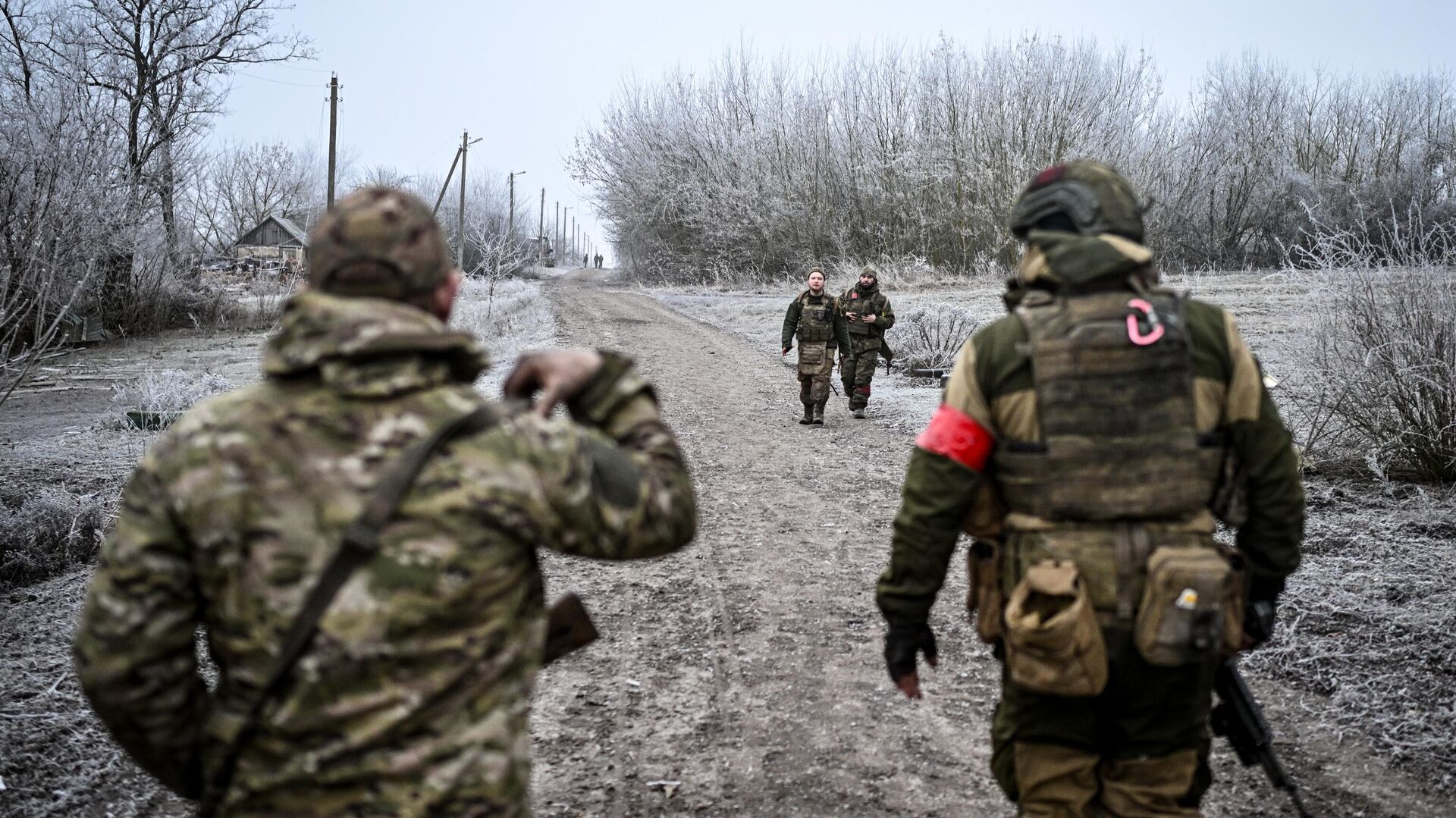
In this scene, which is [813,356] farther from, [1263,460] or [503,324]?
[503,324]

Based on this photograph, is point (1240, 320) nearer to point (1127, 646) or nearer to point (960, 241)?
point (960, 241)

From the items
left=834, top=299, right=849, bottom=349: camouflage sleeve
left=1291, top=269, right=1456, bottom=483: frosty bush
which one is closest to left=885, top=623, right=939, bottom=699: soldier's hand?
left=1291, top=269, right=1456, bottom=483: frosty bush

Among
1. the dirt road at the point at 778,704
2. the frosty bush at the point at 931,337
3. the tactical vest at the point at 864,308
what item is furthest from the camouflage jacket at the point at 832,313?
the dirt road at the point at 778,704

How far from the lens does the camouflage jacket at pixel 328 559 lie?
1563 millimetres

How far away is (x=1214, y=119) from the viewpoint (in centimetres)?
3356

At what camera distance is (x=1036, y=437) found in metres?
2.30

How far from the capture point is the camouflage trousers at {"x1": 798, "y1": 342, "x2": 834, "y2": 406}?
11.1 metres

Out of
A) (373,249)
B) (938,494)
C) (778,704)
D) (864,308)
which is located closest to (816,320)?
(864,308)

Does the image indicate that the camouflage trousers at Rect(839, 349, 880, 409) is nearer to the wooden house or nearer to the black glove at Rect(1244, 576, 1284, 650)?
the black glove at Rect(1244, 576, 1284, 650)

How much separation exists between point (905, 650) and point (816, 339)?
893 cm

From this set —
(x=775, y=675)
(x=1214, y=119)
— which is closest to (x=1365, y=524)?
(x=775, y=675)

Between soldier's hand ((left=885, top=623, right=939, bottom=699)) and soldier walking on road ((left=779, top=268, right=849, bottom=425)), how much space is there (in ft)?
28.4

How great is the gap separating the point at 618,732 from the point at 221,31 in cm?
2863

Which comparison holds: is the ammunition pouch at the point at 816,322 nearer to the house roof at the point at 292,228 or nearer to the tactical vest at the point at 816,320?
the tactical vest at the point at 816,320
